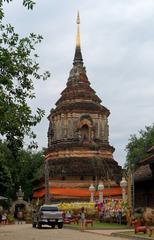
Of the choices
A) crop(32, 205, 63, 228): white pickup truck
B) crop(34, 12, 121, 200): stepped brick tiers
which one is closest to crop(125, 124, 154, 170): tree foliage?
crop(34, 12, 121, 200): stepped brick tiers

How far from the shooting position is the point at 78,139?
192ft

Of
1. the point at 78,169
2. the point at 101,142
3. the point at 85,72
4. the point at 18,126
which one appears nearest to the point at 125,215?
the point at 18,126

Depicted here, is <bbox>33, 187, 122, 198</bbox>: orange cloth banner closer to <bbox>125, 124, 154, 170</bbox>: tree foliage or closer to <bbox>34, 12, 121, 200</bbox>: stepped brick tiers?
<bbox>34, 12, 121, 200</bbox>: stepped brick tiers

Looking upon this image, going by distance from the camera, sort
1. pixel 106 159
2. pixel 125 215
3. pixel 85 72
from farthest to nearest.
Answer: pixel 85 72 → pixel 106 159 → pixel 125 215

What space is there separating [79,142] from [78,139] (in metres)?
0.46

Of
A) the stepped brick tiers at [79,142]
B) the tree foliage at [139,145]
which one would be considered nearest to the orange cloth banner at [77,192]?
the stepped brick tiers at [79,142]

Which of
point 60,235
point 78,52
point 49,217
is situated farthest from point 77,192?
point 60,235

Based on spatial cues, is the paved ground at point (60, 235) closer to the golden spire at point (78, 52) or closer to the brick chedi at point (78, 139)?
the brick chedi at point (78, 139)

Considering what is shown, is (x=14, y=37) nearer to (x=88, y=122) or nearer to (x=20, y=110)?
(x=20, y=110)

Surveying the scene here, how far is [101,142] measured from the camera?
5978 centimetres

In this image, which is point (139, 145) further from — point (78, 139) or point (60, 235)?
point (60, 235)

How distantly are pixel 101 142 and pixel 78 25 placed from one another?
1374cm

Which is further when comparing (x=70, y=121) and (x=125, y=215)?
(x=70, y=121)

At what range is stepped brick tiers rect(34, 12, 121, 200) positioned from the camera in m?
56.1
